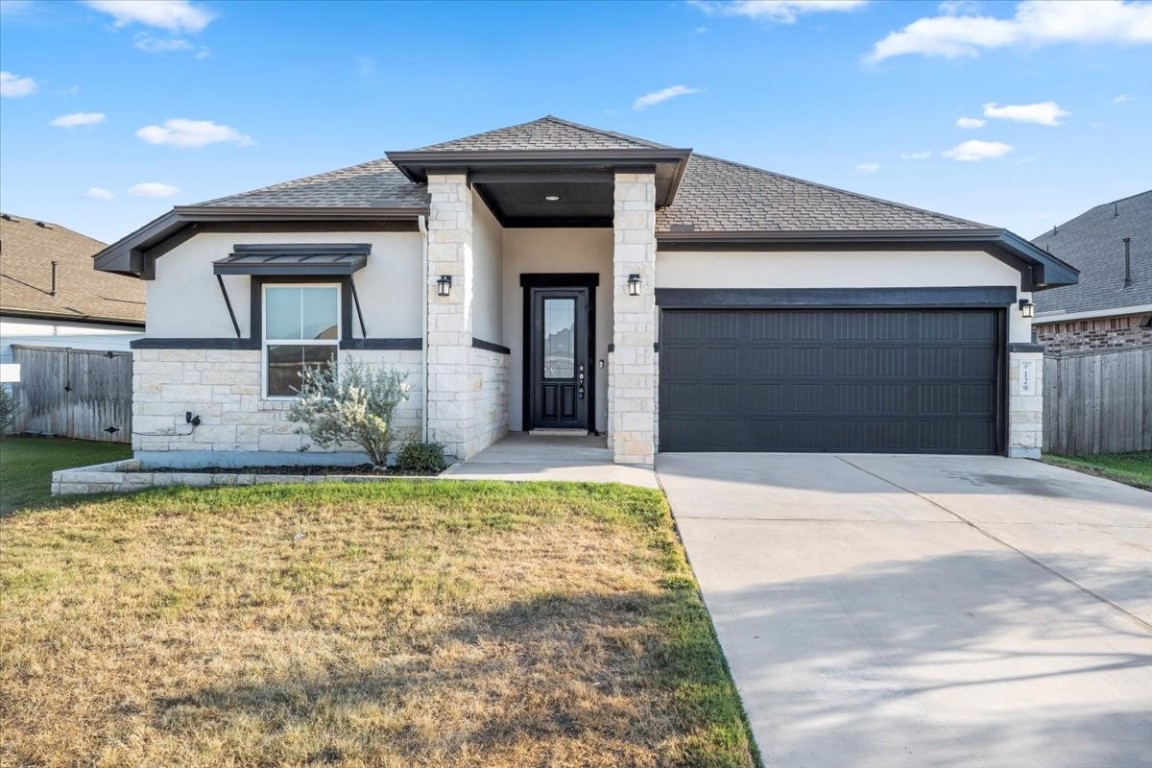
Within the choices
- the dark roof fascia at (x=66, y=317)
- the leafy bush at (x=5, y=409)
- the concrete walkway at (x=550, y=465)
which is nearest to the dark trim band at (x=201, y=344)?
the concrete walkway at (x=550, y=465)

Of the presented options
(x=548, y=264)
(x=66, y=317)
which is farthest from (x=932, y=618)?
(x=66, y=317)

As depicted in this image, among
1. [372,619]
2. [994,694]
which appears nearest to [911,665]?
[994,694]

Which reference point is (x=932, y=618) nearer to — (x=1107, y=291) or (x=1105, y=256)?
(x=1107, y=291)

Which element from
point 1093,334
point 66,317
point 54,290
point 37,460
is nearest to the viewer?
point 37,460

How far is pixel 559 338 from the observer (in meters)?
11.6

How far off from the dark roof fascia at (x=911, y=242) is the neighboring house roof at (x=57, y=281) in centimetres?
1380

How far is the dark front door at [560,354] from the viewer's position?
454 inches

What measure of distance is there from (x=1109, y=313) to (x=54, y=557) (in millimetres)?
17098

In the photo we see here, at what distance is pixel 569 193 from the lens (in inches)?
374

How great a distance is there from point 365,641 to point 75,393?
1204 centimetres

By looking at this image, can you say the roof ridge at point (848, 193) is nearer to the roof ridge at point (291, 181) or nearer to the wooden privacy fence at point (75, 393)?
the roof ridge at point (291, 181)

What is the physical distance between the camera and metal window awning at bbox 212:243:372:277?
8.32 meters

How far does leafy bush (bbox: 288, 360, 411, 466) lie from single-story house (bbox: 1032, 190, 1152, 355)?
12.9 metres

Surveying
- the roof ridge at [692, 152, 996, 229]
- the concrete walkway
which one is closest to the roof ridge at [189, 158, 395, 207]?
the concrete walkway
